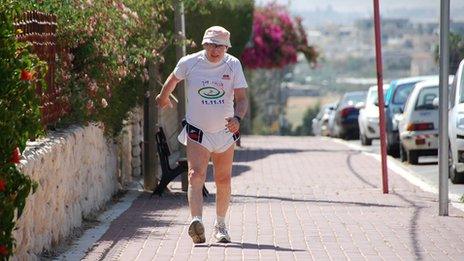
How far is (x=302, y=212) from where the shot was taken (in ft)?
49.3

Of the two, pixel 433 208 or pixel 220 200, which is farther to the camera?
pixel 433 208

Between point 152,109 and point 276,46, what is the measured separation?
959 inches

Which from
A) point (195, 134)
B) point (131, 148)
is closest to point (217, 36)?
point (195, 134)

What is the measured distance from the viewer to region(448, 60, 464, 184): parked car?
19.1 metres

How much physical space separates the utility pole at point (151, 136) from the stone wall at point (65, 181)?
1.05 feet

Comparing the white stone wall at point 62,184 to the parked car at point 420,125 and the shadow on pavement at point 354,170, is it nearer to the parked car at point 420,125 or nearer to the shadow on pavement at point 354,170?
the shadow on pavement at point 354,170

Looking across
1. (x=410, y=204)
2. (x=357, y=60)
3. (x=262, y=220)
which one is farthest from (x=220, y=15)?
(x=357, y=60)

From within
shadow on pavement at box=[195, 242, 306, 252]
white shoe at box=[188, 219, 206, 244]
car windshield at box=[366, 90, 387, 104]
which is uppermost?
white shoe at box=[188, 219, 206, 244]

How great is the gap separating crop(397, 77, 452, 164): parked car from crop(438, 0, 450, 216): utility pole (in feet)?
30.2

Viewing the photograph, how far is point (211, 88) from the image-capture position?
1180 cm

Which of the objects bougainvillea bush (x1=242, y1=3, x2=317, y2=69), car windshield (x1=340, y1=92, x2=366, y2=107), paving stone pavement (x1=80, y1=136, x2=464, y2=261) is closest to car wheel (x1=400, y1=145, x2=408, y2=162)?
paving stone pavement (x1=80, y1=136, x2=464, y2=261)

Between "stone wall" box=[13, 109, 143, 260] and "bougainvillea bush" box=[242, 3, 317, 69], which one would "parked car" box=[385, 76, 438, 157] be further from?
"bougainvillea bush" box=[242, 3, 317, 69]

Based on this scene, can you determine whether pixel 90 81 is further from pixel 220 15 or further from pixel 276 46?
pixel 276 46

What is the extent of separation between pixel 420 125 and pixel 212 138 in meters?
12.9
